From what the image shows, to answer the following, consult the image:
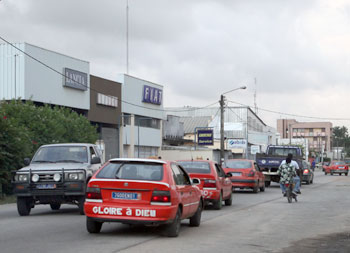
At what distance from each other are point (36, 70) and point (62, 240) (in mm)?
34324

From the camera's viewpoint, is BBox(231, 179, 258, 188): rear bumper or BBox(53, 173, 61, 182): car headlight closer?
BBox(53, 173, 61, 182): car headlight

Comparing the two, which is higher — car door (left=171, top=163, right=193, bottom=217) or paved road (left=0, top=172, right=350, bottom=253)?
car door (left=171, top=163, right=193, bottom=217)

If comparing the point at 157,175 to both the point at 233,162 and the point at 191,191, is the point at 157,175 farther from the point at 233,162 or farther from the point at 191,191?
the point at 233,162

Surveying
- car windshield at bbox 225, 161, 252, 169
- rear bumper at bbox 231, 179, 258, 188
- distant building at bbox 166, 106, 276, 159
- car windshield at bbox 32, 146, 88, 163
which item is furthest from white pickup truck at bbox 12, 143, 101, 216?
distant building at bbox 166, 106, 276, 159

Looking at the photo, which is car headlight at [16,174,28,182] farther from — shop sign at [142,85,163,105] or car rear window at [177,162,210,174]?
shop sign at [142,85,163,105]

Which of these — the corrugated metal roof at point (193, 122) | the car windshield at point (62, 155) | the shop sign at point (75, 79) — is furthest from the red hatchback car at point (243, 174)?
the corrugated metal roof at point (193, 122)

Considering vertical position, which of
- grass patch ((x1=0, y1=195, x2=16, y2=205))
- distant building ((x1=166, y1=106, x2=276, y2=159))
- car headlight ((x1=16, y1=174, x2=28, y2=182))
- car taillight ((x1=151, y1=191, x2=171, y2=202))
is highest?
distant building ((x1=166, y1=106, x2=276, y2=159))

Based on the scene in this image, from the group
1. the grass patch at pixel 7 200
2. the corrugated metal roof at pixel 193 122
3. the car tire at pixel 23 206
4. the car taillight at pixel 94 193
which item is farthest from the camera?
the corrugated metal roof at pixel 193 122

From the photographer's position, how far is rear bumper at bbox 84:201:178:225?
1073 centimetres

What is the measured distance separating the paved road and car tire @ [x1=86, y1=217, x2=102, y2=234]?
0.63ft

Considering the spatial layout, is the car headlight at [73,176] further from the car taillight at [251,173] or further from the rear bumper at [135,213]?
the car taillight at [251,173]

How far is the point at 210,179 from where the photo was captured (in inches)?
707

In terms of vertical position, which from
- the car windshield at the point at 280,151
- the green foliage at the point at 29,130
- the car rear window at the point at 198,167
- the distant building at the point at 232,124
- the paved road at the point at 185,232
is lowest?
the paved road at the point at 185,232

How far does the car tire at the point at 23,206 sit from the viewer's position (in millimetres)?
15852
